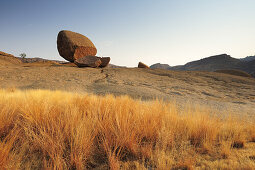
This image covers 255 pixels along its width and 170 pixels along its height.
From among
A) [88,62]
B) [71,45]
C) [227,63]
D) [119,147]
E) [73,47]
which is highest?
[227,63]

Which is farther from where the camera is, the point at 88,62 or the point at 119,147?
the point at 88,62

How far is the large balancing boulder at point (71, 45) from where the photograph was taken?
9383 mm

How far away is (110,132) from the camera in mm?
1402

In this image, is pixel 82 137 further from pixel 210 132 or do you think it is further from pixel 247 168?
pixel 210 132

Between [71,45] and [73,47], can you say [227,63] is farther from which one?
[71,45]

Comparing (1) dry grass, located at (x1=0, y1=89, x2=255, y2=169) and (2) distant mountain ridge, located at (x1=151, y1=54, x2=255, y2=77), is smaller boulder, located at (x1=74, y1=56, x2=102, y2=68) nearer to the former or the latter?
(1) dry grass, located at (x1=0, y1=89, x2=255, y2=169)

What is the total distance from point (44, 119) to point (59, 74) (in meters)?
5.63

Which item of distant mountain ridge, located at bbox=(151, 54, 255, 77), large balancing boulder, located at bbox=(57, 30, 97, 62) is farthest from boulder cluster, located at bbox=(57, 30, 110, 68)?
distant mountain ridge, located at bbox=(151, 54, 255, 77)

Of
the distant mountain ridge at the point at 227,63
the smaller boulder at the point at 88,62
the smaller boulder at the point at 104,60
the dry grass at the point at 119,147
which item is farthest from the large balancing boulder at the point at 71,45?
the distant mountain ridge at the point at 227,63

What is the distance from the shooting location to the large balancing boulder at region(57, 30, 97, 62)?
30.8ft

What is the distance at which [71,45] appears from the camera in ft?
30.7

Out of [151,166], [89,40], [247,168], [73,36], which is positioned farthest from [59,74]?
[247,168]

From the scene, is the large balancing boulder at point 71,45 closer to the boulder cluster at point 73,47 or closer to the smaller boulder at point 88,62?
the boulder cluster at point 73,47

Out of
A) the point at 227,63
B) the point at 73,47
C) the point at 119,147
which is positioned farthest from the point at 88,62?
the point at 227,63
